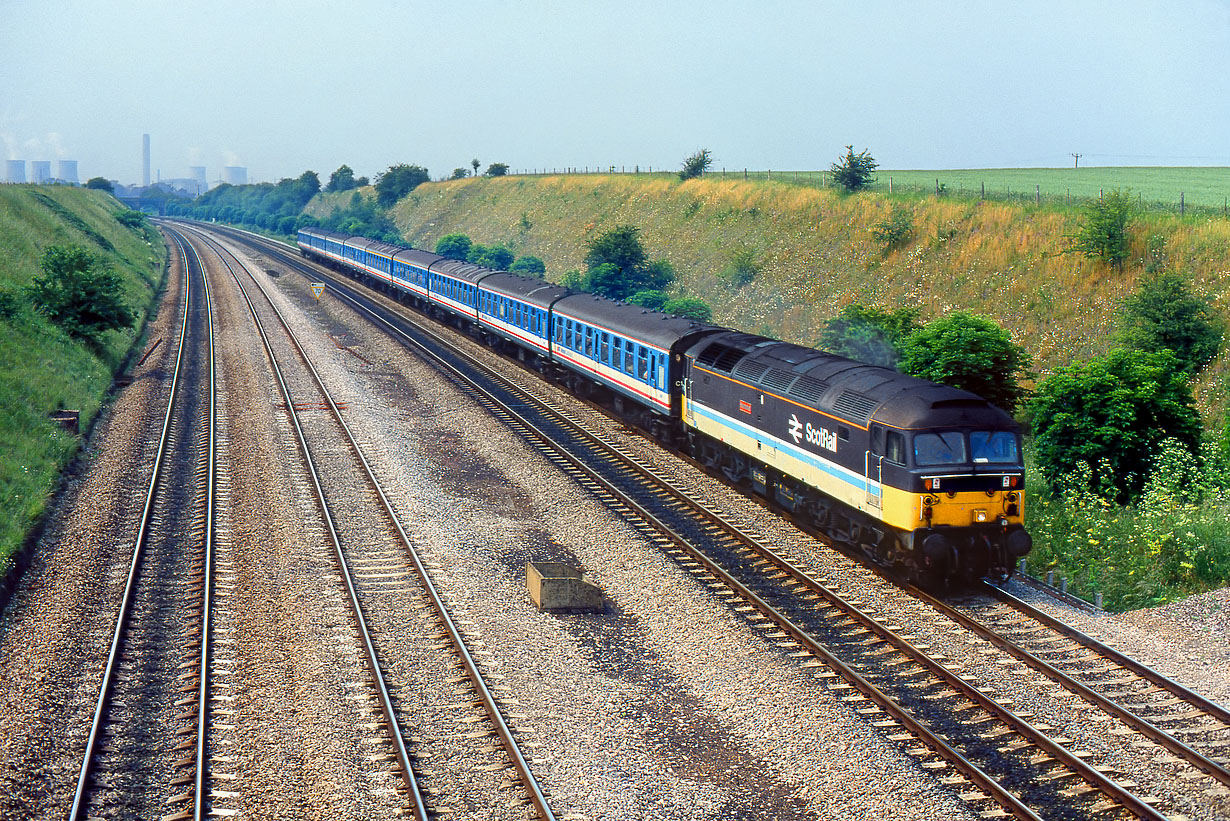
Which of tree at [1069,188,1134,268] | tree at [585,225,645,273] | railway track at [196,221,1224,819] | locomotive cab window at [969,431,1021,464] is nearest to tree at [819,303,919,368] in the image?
tree at [1069,188,1134,268]

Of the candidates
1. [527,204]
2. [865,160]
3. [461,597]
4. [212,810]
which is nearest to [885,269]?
[865,160]

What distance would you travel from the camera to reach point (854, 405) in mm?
18406

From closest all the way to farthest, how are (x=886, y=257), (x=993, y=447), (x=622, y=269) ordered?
(x=993, y=447), (x=886, y=257), (x=622, y=269)

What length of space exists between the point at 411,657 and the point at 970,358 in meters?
17.1

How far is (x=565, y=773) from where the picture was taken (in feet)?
38.6

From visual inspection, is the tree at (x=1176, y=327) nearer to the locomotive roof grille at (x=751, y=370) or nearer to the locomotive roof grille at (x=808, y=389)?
the locomotive roof grille at (x=751, y=370)

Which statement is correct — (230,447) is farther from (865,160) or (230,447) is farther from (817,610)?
(865,160)

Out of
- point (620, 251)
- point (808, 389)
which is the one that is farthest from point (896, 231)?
point (808, 389)

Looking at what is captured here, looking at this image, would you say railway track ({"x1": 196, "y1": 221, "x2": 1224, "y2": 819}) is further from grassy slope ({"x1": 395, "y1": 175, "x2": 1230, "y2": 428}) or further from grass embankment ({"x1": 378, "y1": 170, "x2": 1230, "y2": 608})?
grassy slope ({"x1": 395, "y1": 175, "x2": 1230, "y2": 428})

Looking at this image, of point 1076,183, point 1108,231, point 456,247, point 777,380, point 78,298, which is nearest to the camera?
point 777,380

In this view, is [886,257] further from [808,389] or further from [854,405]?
[854,405]

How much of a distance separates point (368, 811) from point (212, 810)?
5.32 ft

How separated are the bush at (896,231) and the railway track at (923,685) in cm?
3209

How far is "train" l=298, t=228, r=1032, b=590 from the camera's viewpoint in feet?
55.6
